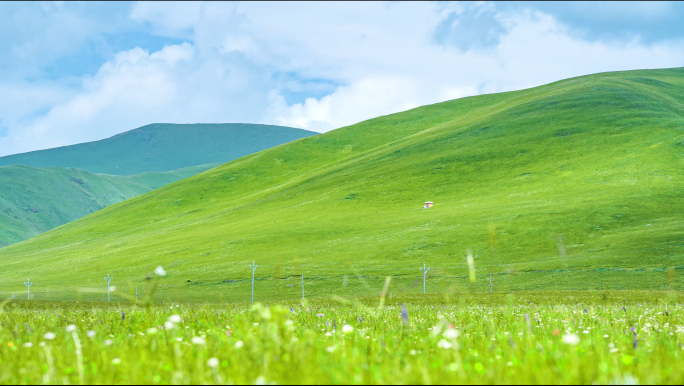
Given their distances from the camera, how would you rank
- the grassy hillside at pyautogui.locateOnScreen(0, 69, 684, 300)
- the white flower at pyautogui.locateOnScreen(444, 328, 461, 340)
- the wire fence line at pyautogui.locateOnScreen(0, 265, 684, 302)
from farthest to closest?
the grassy hillside at pyautogui.locateOnScreen(0, 69, 684, 300), the wire fence line at pyautogui.locateOnScreen(0, 265, 684, 302), the white flower at pyautogui.locateOnScreen(444, 328, 461, 340)

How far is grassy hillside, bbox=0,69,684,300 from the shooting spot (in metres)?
59.7

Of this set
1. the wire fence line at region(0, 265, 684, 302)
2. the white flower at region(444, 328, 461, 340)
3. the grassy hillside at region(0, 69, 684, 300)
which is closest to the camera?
the white flower at region(444, 328, 461, 340)

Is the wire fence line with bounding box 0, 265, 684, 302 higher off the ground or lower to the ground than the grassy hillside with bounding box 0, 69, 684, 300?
lower

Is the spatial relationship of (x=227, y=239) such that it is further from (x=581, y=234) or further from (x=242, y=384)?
(x=242, y=384)

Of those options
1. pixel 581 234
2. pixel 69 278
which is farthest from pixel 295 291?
pixel 69 278

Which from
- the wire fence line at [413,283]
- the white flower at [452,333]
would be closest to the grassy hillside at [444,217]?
the wire fence line at [413,283]

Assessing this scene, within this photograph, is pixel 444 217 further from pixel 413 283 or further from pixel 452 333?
pixel 452 333

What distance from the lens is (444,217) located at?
84500mm

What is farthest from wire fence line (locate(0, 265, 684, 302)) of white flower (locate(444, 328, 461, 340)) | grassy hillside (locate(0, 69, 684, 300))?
white flower (locate(444, 328, 461, 340))

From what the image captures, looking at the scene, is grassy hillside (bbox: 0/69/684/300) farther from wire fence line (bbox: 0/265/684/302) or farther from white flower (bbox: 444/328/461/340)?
white flower (bbox: 444/328/461/340)

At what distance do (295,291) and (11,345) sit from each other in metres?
55.3

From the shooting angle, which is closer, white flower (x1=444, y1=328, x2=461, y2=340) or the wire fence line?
white flower (x1=444, y1=328, x2=461, y2=340)

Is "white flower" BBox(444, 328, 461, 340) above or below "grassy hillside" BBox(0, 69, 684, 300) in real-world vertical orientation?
below

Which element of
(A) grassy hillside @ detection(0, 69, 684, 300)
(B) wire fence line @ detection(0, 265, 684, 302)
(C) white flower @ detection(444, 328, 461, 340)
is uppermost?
(A) grassy hillside @ detection(0, 69, 684, 300)
